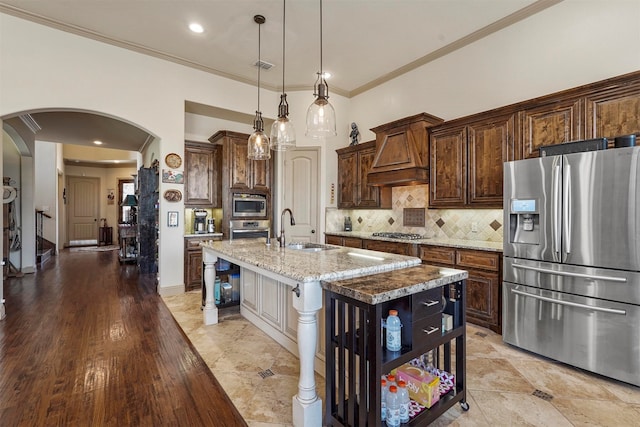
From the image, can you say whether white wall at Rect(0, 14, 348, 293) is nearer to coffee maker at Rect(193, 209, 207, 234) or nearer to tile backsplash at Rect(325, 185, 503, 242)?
coffee maker at Rect(193, 209, 207, 234)

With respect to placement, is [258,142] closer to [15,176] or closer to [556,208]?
[556,208]

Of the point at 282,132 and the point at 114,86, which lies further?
the point at 114,86

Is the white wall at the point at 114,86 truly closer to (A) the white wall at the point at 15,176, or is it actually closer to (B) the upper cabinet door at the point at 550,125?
(A) the white wall at the point at 15,176

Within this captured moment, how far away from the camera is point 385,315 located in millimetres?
1746

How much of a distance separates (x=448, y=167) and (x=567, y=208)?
5.08 ft

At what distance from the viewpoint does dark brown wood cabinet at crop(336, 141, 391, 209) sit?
484 cm

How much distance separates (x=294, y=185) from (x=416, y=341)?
4.16 metres

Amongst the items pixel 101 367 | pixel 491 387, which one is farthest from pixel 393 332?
pixel 101 367

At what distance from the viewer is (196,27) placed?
3.65m

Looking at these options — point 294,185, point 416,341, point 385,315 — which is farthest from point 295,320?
point 294,185

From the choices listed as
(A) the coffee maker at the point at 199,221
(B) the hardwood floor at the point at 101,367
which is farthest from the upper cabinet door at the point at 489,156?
(A) the coffee maker at the point at 199,221

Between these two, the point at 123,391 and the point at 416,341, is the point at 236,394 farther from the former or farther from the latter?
the point at 416,341

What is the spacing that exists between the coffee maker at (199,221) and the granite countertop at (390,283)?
393 centimetres

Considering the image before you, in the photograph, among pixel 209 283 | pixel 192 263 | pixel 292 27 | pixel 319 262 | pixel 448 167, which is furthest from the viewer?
pixel 192 263
